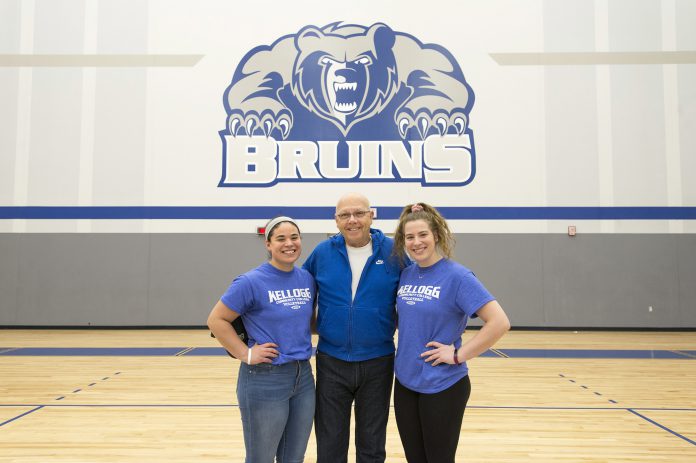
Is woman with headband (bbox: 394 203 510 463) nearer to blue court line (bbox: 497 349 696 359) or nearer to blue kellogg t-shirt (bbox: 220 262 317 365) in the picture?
blue kellogg t-shirt (bbox: 220 262 317 365)

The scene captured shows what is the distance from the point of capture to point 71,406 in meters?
3.45

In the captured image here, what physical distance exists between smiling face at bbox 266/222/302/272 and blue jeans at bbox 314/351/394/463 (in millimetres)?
420

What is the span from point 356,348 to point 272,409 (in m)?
0.38

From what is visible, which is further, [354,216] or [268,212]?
[268,212]

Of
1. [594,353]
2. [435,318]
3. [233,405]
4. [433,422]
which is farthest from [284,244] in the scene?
[594,353]

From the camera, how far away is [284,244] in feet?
5.60

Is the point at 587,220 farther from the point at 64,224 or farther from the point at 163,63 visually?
the point at 64,224

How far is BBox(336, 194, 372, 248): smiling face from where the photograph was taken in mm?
1827

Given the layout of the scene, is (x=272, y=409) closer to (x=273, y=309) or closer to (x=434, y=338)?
(x=273, y=309)

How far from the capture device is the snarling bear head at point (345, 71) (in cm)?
793

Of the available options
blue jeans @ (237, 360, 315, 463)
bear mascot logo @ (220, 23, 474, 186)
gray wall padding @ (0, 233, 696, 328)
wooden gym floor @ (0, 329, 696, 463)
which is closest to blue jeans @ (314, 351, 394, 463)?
blue jeans @ (237, 360, 315, 463)

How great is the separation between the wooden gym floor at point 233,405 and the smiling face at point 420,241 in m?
1.47

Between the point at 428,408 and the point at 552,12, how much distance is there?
8.43 metres

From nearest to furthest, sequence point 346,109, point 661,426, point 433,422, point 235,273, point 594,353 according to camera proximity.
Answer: point 433,422
point 661,426
point 594,353
point 235,273
point 346,109
